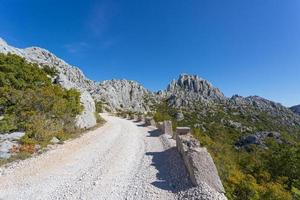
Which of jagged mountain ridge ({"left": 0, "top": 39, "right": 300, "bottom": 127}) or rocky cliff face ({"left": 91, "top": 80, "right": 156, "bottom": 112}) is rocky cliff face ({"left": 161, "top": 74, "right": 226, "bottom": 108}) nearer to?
jagged mountain ridge ({"left": 0, "top": 39, "right": 300, "bottom": 127})

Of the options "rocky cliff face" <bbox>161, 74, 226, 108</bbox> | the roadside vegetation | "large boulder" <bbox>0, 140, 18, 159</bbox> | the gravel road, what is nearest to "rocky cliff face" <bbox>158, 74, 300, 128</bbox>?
"rocky cliff face" <bbox>161, 74, 226, 108</bbox>

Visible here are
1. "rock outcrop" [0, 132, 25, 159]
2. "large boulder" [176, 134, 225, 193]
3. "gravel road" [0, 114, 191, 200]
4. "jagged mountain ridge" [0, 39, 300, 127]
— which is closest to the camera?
"large boulder" [176, 134, 225, 193]

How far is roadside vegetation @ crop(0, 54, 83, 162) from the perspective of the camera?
44.3 ft

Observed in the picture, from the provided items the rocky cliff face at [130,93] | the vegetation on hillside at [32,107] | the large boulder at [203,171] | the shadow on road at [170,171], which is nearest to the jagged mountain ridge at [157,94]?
the rocky cliff face at [130,93]

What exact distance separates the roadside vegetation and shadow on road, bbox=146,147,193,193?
616 centimetres

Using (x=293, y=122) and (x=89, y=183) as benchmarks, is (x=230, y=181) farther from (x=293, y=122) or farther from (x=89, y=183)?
(x=293, y=122)

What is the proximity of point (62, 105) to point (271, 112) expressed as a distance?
4107 inches

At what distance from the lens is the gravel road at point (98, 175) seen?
652cm

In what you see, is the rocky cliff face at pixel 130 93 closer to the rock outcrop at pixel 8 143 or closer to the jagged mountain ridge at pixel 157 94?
the jagged mountain ridge at pixel 157 94

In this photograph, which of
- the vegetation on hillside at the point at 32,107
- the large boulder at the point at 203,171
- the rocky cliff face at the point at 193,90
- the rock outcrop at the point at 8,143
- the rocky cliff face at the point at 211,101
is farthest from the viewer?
the rocky cliff face at the point at 193,90

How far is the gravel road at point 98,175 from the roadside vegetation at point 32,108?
7.20 ft

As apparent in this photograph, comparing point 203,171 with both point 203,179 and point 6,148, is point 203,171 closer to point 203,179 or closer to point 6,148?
point 203,179

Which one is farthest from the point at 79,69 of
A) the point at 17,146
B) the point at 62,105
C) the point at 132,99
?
the point at 17,146

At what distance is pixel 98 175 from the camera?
8.12m
